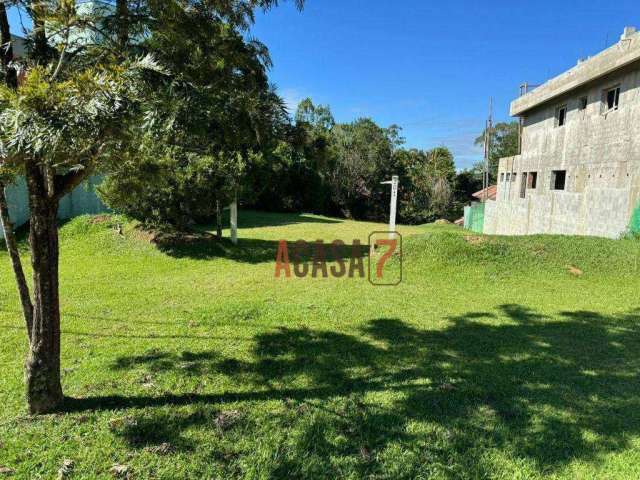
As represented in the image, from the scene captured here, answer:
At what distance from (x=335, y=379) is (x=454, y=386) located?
0.99 meters

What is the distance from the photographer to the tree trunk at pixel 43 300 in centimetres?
252

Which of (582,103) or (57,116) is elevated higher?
(582,103)

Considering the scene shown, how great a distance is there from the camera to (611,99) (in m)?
10.7

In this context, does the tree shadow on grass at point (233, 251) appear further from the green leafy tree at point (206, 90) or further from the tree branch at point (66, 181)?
the tree branch at point (66, 181)

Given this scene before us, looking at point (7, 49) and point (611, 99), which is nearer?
point (7, 49)

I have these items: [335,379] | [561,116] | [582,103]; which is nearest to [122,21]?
[335,379]

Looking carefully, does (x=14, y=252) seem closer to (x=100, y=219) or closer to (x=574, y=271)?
(x=574, y=271)

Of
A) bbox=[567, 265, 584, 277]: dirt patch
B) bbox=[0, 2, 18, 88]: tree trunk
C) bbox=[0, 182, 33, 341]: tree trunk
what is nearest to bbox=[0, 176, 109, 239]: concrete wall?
bbox=[0, 182, 33, 341]: tree trunk

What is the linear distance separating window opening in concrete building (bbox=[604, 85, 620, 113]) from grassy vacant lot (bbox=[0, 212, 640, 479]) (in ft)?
18.4

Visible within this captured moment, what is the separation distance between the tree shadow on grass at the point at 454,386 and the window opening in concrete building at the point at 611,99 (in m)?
8.08

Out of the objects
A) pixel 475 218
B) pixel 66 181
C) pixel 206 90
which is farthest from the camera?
pixel 475 218

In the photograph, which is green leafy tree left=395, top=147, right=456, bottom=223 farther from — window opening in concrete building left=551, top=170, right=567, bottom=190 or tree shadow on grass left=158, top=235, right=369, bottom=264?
tree shadow on grass left=158, top=235, right=369, bottom=264

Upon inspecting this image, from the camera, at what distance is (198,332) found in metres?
4.55

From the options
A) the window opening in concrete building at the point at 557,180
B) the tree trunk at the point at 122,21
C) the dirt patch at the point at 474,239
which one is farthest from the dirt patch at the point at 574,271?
the tree trunk at the point at 122,21
